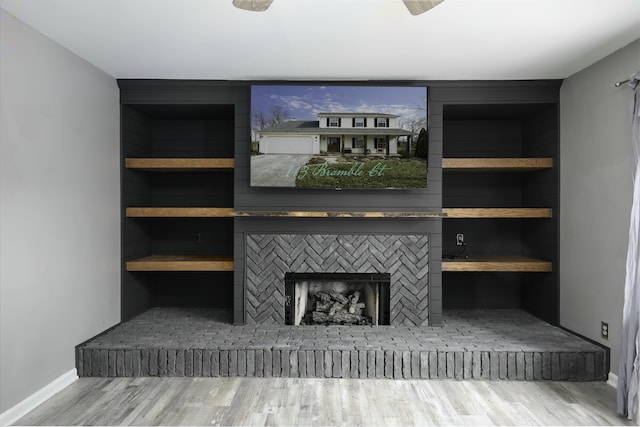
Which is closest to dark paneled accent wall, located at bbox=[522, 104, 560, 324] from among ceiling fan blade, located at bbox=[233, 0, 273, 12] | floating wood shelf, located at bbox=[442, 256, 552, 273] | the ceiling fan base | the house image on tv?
floating wood shelf, located at bbox=[442, 256, 552, 273]

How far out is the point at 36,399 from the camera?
2746mm

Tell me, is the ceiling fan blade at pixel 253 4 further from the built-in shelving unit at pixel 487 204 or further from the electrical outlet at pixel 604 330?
the electrical outlet at pixel 604 330

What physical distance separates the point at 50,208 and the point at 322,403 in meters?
2.43

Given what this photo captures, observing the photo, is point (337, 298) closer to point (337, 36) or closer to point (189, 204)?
point (189, 204)

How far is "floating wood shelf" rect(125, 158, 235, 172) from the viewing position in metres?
4.00

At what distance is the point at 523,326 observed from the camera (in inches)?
152

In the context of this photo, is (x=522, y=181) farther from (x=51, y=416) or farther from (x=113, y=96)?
(x=51, y=416)

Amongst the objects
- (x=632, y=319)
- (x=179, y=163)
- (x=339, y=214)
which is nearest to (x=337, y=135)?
(x=339, y=214)

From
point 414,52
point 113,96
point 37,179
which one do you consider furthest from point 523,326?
point 113,96

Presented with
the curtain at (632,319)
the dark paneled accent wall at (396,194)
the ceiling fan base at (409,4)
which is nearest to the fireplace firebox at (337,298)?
the dark paneled accent wall at (396,194)

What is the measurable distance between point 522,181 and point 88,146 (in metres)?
4.50

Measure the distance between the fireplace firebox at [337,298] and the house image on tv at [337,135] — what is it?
123 centimetres

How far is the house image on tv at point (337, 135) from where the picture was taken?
3.81 meters

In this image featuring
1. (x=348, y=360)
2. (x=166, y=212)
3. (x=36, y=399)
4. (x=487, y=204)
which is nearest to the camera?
(x=36, y=399)
